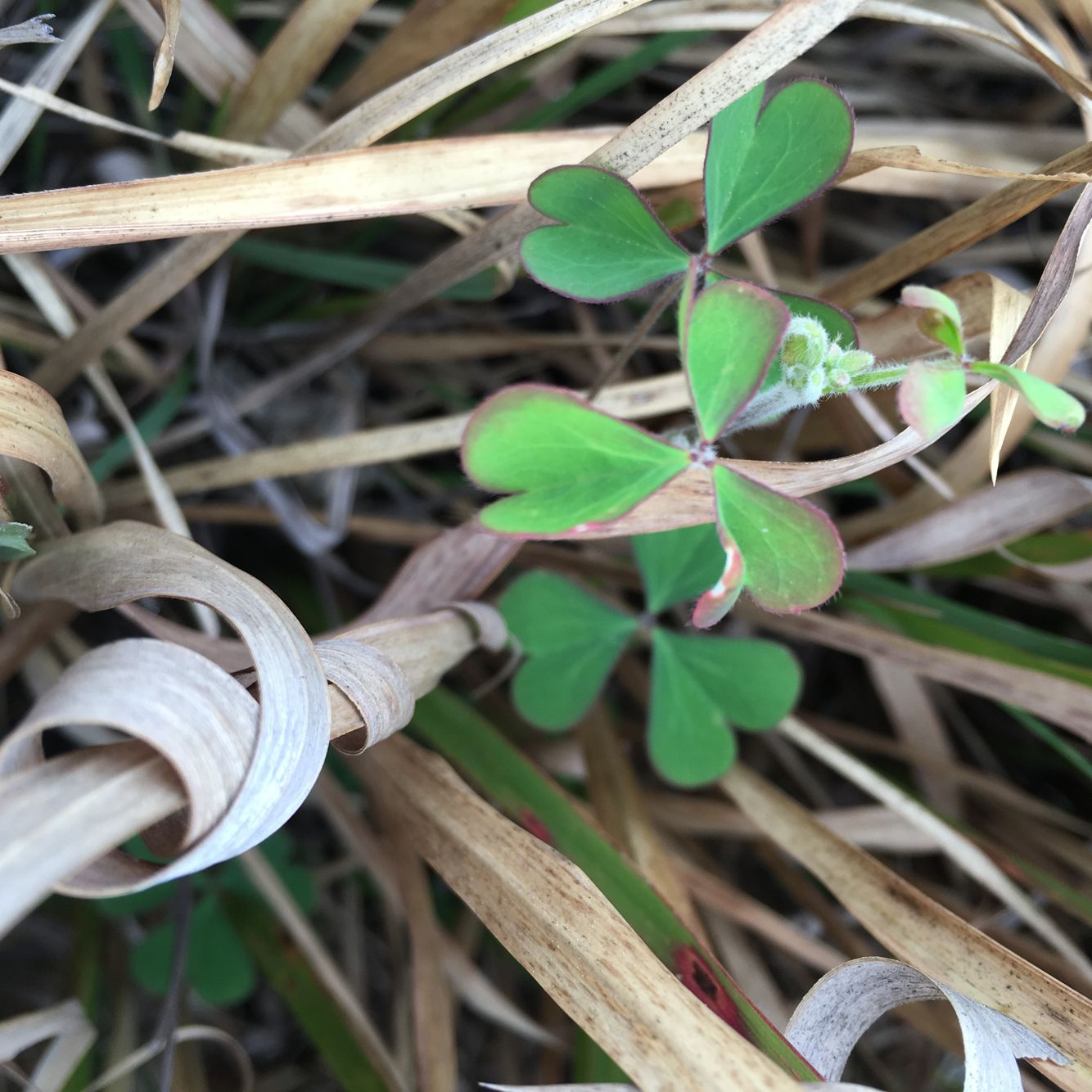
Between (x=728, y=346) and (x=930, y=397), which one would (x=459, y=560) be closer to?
(x=728, y=346)

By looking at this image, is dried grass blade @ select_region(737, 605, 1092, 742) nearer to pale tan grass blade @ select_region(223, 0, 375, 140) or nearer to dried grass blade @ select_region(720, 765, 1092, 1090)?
dried grass blade @ select_region(720, 765, 1092, 1090)

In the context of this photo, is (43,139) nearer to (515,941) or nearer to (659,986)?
(515,941)

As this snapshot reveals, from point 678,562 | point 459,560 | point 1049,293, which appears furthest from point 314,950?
point 1049,293

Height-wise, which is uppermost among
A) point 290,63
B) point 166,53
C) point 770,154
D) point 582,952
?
point 290,63

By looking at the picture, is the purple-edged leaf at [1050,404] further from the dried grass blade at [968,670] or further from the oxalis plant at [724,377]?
the dried grass blade at [968,670]

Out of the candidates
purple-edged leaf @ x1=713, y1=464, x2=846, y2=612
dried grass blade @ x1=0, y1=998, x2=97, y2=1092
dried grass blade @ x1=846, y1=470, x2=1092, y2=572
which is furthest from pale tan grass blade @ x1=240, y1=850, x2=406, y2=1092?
dried grass blade @ x1=846, y1=470, x2=1092, y2=572

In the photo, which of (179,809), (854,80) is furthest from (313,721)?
(854,80)
